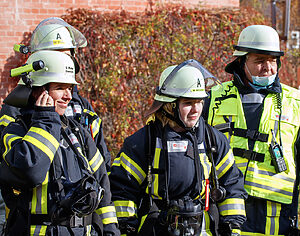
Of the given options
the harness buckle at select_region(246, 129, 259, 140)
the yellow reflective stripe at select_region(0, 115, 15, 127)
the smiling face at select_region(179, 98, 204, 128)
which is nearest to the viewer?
the smiling face at select_region(179, 98, 204, 128)

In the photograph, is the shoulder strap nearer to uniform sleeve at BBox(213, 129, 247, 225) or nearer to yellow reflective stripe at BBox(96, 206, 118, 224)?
uniform sleeve at BBox(213, 129, 247, 225)

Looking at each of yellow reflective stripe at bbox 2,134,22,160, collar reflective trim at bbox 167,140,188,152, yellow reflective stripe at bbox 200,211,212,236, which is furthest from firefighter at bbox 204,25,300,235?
yellow reflective stripe at bbox 2,134,22,160

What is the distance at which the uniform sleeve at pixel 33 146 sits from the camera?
2732mm

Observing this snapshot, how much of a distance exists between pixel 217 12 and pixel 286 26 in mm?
4745

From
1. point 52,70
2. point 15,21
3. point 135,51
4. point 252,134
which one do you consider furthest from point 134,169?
point 15,21

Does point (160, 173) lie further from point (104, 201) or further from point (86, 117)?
point (86, 117)

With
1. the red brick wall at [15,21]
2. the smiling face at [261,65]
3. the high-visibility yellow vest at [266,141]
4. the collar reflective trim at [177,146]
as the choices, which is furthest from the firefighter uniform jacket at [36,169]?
the red brick wall at [15,21]

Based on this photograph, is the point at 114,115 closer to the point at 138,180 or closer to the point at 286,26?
the point at 138,180

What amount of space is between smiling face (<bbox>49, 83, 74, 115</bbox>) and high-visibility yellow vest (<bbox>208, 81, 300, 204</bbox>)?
128cm

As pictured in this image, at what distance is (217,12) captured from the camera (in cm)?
880

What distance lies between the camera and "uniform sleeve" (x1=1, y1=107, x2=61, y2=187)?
273 cm

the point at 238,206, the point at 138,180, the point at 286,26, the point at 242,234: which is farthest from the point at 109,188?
the point at 286,26

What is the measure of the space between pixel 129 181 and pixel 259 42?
5.92 ft

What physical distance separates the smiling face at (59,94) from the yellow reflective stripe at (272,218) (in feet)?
6.34
